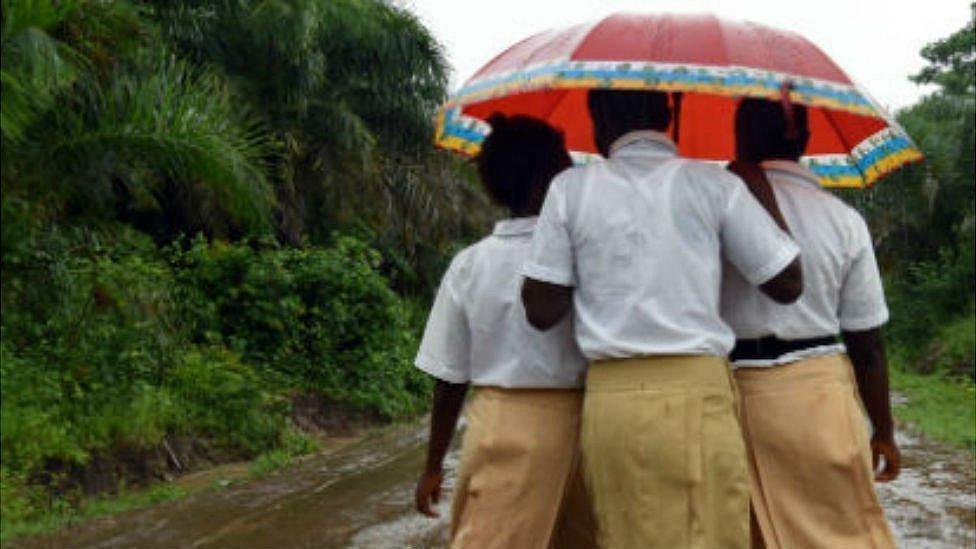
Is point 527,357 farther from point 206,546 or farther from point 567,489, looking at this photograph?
point 206,546

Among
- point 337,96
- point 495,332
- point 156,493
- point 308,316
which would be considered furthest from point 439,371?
point 337,96

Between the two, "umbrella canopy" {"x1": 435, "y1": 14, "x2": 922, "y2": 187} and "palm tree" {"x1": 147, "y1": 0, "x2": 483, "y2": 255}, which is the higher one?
"umbrella canopy" {"x1": 435, "y1": 14, "x2": 922, "y2": 187}

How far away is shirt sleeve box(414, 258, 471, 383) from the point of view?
3.45 metres

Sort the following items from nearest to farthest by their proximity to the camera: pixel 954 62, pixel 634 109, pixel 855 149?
pixel 634 109
pixel 855 149
pixel 954 62

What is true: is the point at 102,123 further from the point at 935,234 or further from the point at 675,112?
the point at 935,234

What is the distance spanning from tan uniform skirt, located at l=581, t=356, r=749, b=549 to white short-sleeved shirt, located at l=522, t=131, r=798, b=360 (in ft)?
0.19

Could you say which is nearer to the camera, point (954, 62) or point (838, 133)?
point (838, 133)

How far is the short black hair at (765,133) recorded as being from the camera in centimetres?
342

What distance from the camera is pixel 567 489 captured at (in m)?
3.29

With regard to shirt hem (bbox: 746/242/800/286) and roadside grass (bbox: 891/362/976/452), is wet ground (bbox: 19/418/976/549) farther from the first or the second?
shirt hem (bbox: 746/242/800/286)

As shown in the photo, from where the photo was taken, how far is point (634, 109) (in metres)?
3.26

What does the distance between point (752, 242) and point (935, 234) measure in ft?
83.0

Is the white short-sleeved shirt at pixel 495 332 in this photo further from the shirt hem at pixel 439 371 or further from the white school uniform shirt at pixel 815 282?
the white school uniform shirt at pixel 815 282

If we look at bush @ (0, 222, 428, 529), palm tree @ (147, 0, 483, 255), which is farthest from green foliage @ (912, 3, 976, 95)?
bush @ (0, 222, 428, 529)
